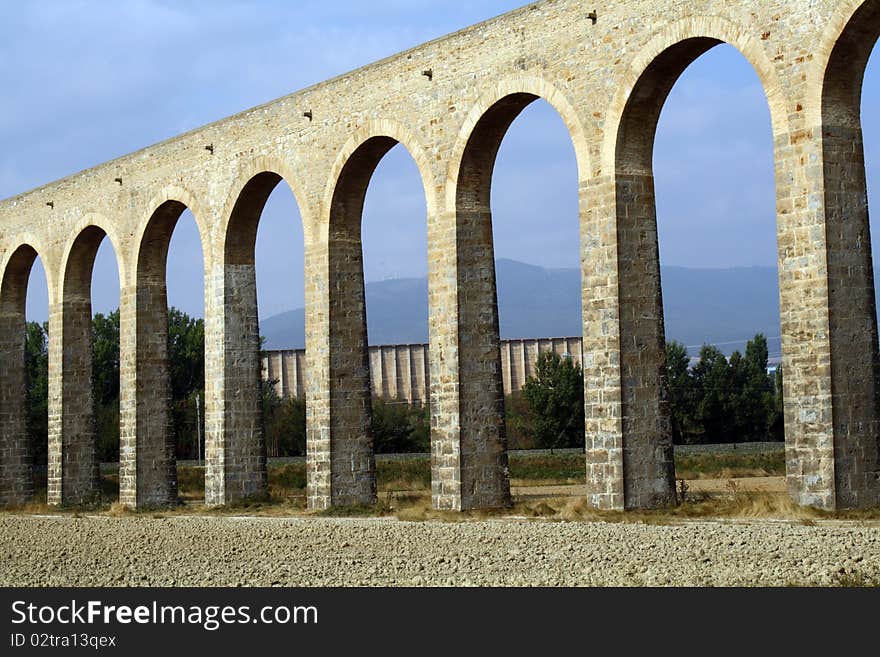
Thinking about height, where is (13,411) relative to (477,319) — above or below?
below

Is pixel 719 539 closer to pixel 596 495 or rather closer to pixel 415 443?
pixel 596 495

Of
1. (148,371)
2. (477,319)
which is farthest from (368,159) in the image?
(148,371)

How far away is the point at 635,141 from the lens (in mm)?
16219

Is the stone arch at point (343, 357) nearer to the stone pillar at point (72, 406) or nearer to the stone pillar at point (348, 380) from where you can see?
the stone pillar at point (348, 380)

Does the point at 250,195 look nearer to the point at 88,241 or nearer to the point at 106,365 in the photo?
the point at 88,241

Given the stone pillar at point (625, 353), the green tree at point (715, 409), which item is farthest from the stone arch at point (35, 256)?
the green tree at point (715, 409)

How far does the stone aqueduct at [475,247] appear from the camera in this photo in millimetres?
14148

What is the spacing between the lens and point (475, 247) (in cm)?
1841

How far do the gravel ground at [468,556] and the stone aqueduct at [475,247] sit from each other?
165cm

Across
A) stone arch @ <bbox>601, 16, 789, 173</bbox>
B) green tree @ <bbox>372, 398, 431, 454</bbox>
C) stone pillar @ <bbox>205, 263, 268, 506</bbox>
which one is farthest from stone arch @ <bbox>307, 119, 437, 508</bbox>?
green tree @ <bbox>372, 398, 431, 454</bbox>

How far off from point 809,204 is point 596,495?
4.30 m

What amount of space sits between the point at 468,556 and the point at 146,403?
43.2 ft

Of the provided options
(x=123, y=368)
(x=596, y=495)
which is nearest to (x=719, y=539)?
(x=596, y=495)

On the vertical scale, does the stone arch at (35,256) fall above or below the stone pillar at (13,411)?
above
